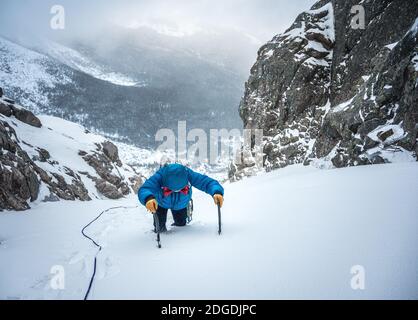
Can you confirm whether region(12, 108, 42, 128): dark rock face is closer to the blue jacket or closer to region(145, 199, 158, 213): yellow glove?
the blue jacket

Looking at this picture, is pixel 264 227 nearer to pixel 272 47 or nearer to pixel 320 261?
pixel 320 261

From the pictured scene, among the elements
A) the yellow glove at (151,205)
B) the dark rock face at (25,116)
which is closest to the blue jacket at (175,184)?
A: the yellow glove at (151,205)

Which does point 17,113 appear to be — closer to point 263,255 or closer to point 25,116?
point 25,116

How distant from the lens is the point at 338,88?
791 inches

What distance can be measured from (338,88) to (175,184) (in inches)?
755

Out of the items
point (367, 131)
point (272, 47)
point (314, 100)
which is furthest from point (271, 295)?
point (272, 47)

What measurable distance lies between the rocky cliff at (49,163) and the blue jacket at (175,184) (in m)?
7.76

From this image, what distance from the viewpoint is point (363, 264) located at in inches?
98.3

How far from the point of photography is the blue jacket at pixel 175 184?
16.1ft

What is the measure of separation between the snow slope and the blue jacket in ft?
1.85

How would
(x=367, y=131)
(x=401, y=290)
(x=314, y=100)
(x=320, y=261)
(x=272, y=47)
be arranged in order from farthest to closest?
(x=272, y=47) → (x=314, y=100) → (x=367, y=131) → (x=320, y=261) → (x=401, y=290)

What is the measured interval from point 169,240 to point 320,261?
2.53 metres

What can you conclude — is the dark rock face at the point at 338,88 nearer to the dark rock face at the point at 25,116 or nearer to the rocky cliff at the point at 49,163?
the rocky cliff at the point at 49,163

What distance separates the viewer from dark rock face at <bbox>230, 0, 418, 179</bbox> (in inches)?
337
